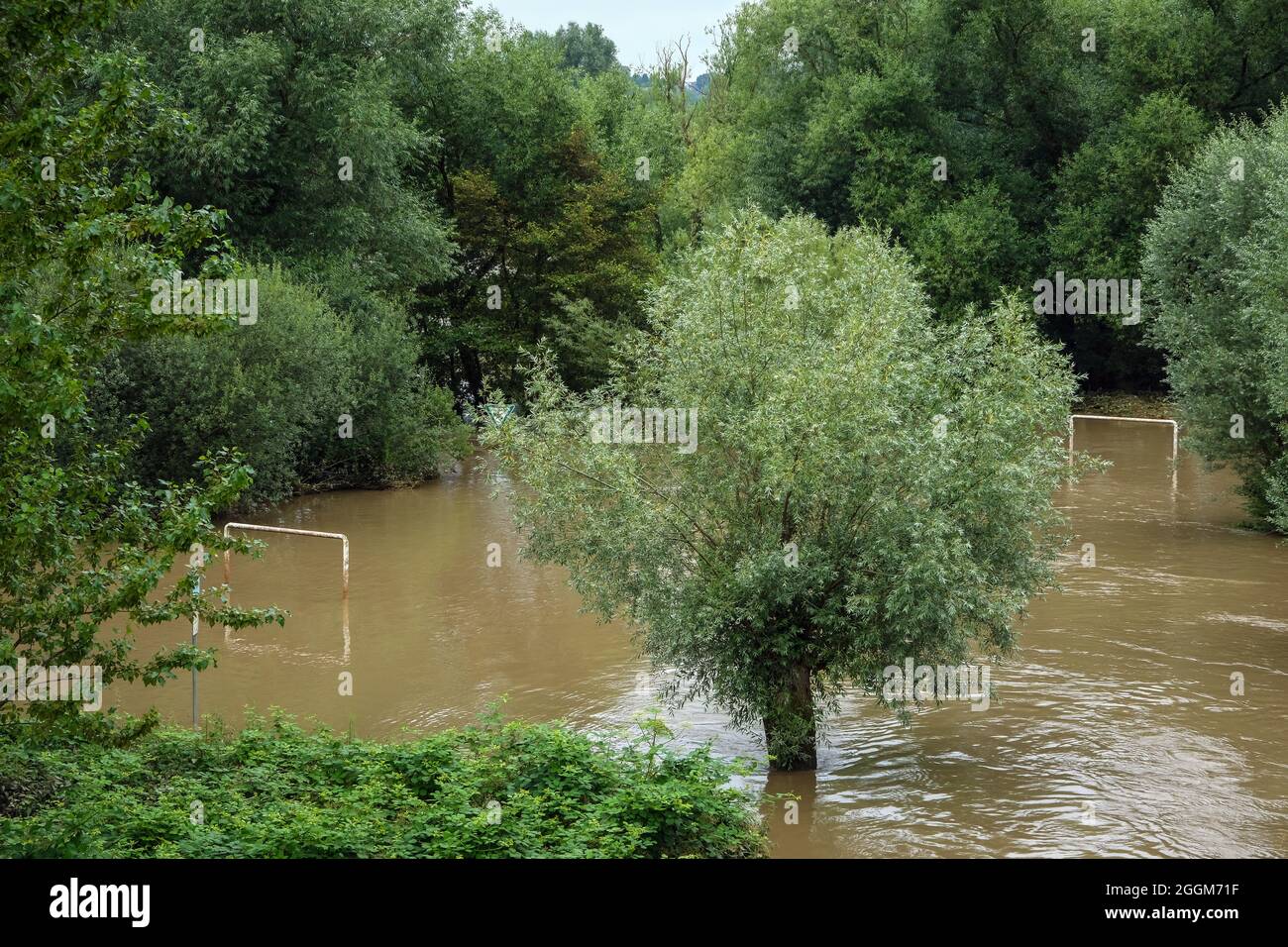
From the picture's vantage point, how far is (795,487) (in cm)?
1308

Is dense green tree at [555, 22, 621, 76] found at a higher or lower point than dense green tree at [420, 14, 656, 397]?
higher

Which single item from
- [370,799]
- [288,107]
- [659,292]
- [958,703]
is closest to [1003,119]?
[288,107]

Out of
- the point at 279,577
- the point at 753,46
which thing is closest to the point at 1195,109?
the point at 753,46

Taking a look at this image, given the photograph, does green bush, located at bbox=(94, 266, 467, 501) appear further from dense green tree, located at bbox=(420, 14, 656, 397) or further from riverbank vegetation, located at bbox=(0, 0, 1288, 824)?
dense green tree, located at bbox=(420, 14, 656, 397)

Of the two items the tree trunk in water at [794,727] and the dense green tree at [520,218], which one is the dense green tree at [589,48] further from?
the tree trunk in water at [794,727]

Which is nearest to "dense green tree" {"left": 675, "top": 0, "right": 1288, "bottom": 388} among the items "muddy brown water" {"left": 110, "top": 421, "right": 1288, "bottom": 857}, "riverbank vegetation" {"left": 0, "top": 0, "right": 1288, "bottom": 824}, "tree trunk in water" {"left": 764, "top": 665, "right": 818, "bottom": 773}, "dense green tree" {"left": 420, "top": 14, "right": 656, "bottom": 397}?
"riverbank vegetation" {"left": 0, "top": 0, "right": 1288, "bottom": 824}

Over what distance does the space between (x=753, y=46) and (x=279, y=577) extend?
33.4 metres

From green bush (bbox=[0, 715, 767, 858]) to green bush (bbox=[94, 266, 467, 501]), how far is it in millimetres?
12992

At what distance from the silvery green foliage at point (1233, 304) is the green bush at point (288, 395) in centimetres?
1823

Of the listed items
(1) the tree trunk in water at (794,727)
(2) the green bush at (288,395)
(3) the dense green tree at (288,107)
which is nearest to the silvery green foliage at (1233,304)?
(1) the tree trunk in water at (794,727)

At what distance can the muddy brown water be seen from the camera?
43.8ft

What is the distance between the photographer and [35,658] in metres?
9.44

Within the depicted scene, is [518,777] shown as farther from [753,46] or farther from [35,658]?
[753,46]

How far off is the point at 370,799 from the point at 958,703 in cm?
915
